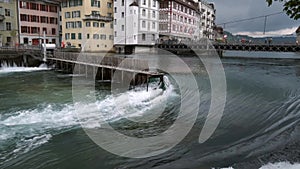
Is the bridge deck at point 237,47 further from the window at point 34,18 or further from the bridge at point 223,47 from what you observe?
the window at point 34,18

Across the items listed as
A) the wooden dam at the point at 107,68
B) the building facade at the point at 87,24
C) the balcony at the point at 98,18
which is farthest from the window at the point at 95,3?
the wooden dam at the point at 107,68

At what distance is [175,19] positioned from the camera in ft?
236

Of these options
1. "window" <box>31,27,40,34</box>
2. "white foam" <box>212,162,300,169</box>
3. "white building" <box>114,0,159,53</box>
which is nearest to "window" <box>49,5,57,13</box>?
"window" <box>31,27,40,34</box>

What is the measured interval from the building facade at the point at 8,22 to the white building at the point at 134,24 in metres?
21.9

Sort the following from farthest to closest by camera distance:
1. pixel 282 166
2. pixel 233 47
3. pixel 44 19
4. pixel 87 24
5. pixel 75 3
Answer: pixel 44 19 < pixel 75 3 < pixel 87 24 < pixel 233 47 < pixel 282 166

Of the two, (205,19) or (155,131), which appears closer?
(155,131)

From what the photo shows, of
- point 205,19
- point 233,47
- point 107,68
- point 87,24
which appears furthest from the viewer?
point 205,19

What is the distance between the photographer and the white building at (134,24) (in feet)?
206

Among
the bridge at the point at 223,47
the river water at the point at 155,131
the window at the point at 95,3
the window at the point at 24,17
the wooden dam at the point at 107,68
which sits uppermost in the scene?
the window at the point at 95,3

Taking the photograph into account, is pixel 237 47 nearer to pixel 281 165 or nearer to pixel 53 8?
pixel 53 8

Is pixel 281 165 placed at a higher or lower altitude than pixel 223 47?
lower

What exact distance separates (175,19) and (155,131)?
63671 millimetres

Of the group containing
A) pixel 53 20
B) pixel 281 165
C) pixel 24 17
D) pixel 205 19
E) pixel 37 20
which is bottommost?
pixel 281 165

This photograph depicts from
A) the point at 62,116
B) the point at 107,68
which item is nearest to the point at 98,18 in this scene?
the point at 107,68
